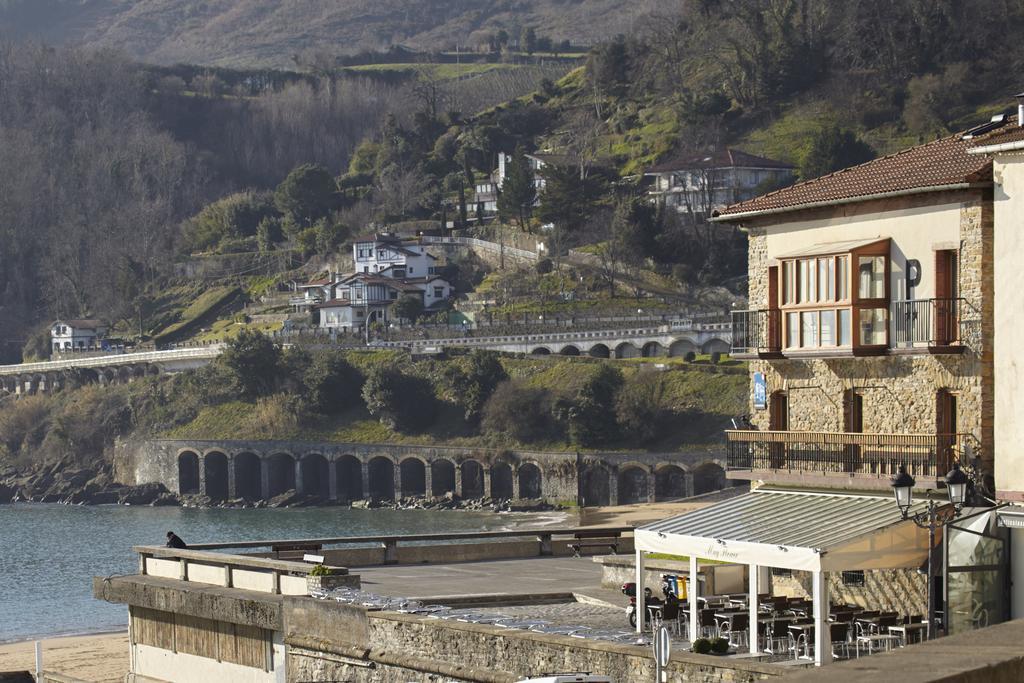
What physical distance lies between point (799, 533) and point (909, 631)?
197cm

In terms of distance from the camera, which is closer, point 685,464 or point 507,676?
point 507,676

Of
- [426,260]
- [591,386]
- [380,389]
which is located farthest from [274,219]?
[591,386]

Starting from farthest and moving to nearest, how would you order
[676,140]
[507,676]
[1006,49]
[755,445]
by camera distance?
[676,140] → [1006,49] → [755,445] → [507,676]

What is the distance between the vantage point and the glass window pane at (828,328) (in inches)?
1174

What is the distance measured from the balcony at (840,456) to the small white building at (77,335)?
156 metres

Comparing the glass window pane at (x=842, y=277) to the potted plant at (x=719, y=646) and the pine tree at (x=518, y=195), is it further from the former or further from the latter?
the pine tree at (x=518, y=195)

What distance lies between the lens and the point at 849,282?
28969 mm

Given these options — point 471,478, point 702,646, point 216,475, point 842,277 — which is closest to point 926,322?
point 842,277

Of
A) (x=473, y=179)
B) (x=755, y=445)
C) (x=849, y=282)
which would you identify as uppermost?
(x=473, y=179)

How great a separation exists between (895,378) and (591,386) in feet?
290

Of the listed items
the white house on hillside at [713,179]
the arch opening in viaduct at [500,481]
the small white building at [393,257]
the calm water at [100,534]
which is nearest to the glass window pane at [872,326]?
the calm water at [100,534]

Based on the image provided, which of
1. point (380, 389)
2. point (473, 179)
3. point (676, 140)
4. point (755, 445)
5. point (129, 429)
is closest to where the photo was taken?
point (755, 445)

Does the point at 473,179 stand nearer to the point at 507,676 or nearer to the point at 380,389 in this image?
the point at 380,389

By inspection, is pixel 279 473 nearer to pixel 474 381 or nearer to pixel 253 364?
pixel 253 364
